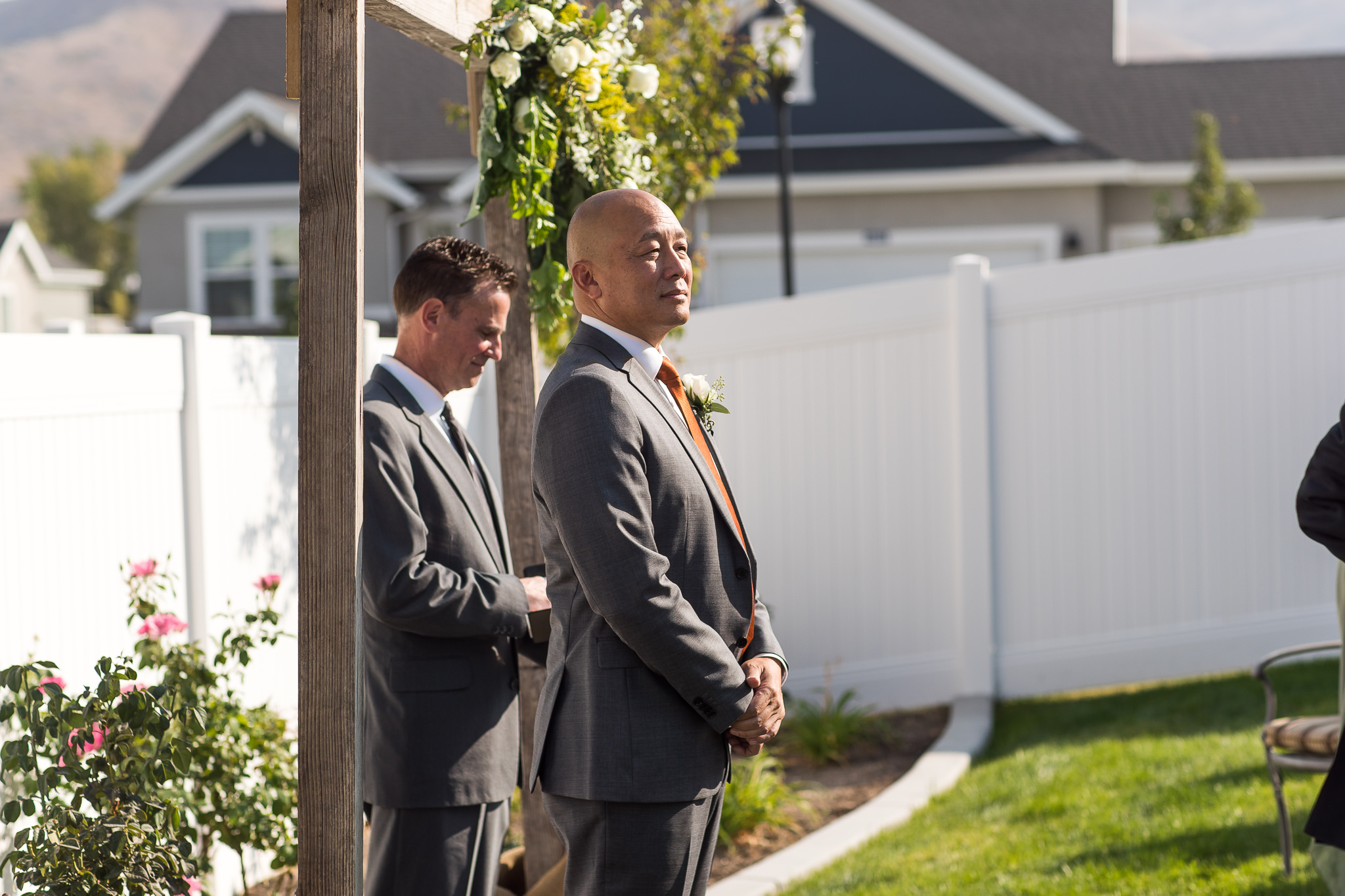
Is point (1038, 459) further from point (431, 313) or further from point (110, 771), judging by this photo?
point (110, 771)

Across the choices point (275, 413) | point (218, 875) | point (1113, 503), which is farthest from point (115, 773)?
point (1113, 503)

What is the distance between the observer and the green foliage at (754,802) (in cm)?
479

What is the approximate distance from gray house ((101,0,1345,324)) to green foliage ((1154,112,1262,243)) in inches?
48.3

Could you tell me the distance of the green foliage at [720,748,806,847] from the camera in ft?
15.7

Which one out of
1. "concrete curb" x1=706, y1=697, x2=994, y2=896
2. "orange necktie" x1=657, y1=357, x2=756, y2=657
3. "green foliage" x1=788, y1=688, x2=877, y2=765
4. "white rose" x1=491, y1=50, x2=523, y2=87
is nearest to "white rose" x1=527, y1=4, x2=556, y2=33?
"white rose" x1=491, y1=50, x2=523, y2=87

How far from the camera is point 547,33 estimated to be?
3174 mm

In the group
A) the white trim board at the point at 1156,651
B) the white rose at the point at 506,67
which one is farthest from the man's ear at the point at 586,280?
the white trim board at the point at 1156,651

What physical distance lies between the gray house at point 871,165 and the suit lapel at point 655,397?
11.0m

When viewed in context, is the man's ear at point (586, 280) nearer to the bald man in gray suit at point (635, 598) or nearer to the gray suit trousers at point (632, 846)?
the bald man in gray suit at point (635, 598)

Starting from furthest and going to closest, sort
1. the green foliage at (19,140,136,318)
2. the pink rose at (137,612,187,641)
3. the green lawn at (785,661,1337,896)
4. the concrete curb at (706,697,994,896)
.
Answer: the green foliage at (19,140,136,318) → the concrete curb at (706,697,994,896) → the green lawn at (785,661,1337,896) → the pink rose at (137,612,187,641)

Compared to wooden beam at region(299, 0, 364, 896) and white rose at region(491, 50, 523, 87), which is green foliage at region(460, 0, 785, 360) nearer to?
white rose at region(491, 50, 523, 87)

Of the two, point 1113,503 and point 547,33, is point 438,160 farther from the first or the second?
point 547,33

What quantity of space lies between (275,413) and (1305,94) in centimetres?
1735

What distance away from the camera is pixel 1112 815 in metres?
4.54
